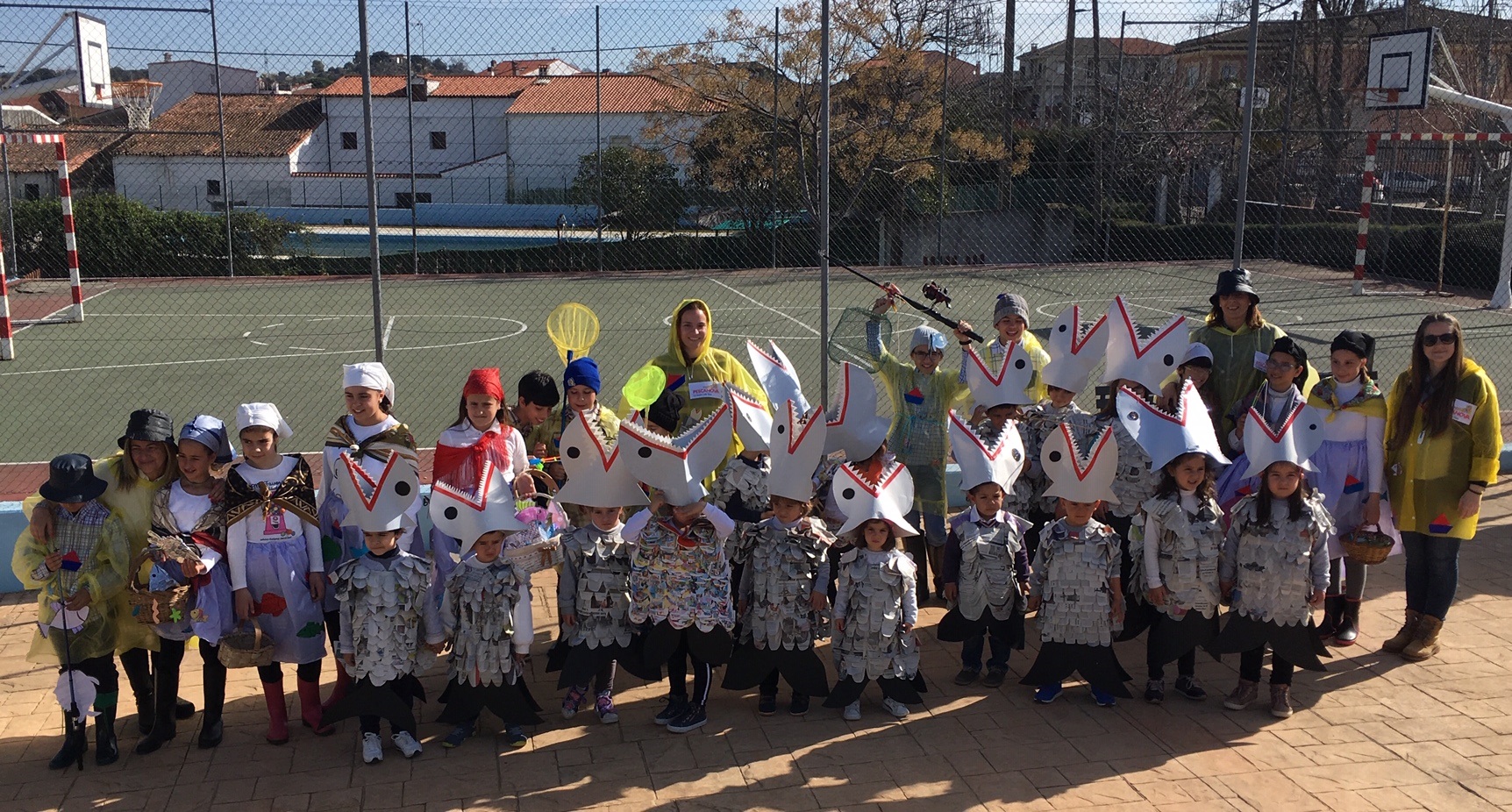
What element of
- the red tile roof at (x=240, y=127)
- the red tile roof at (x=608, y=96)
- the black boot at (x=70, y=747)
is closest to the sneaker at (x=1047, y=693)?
the black boot at (x=70, y=747)

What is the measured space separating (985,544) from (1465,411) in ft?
7.61

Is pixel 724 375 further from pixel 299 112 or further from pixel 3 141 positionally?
pixel 299 112

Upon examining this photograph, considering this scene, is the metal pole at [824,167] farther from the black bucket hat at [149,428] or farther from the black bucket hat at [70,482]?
the black bucket hat at [70,482]

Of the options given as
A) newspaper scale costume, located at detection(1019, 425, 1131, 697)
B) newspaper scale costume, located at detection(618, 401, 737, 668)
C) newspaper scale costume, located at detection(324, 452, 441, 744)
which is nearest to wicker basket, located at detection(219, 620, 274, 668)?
newspaper scale costume, located at detection(324, 452, 441, 744)

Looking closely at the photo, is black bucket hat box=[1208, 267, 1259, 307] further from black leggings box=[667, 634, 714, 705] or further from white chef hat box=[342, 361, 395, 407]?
white chef hat box=[342, 361, 395, 407]

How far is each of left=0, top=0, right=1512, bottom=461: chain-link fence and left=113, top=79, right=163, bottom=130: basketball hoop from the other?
0.27 metres

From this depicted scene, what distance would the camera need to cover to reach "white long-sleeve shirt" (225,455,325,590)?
4.61 meters

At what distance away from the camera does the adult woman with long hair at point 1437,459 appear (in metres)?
5.40

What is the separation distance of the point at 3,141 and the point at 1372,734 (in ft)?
45.6

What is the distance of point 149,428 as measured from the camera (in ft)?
15.0

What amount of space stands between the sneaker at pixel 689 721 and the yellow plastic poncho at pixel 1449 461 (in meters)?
3.37

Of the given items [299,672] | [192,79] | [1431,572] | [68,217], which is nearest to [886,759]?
[299,672]

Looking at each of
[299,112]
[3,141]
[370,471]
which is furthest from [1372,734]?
[299,112]

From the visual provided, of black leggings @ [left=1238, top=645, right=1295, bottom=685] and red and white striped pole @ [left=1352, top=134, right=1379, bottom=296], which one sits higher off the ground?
Answer: red and white striped pole @ [left=1352, top=134, right=1379, bottom=296]
